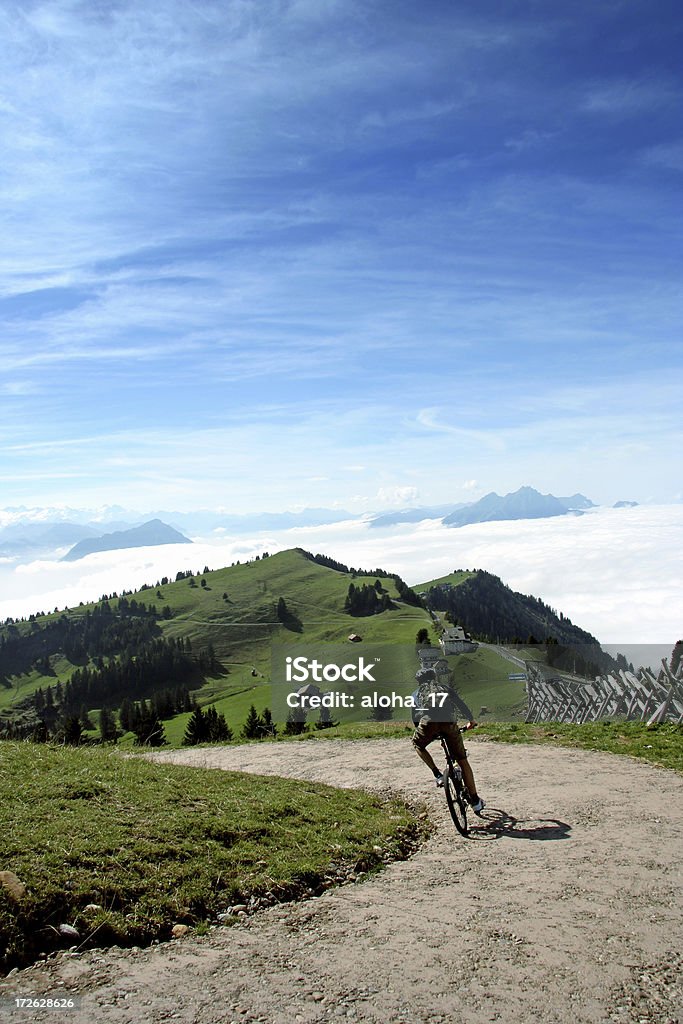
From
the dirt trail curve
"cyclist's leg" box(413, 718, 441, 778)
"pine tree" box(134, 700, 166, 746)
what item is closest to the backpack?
"cyclist's leg" box(413, 718, 441, 778)

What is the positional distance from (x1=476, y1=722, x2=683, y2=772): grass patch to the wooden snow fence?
30.4 inches

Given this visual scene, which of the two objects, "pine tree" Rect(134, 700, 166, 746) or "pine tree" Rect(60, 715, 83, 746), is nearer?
"pine tree" Rect(60, 715, 83, 746)

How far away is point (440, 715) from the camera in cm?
1295

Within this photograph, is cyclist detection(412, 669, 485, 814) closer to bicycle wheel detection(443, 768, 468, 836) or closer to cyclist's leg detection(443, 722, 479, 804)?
cyclist's leg detection(443, 722, 479, 804)

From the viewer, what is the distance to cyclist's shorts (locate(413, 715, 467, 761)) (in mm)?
12961

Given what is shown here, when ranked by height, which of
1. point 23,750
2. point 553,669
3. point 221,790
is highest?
point 23,750

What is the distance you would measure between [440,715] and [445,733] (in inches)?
15.1

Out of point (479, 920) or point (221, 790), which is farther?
point (221, 790)

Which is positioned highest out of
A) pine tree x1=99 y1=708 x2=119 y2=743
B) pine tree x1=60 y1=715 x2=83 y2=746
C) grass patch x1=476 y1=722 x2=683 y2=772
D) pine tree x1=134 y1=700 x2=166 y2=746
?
grass patch x1=476 y1=722 x2=683 y2=772

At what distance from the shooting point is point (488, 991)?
22.8 ft

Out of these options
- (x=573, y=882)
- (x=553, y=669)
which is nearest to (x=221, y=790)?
(x=573, y=882)

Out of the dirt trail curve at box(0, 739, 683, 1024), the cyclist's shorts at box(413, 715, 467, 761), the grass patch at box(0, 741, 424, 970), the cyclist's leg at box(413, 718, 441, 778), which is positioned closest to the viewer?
the dirt trail curve at box(0, 739, 683, 1024)

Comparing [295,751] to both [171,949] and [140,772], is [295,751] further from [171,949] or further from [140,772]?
[171,949]

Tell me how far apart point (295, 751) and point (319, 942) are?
16738 millimetres
